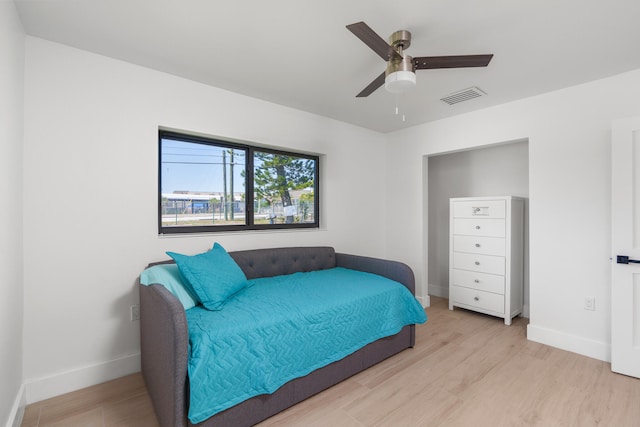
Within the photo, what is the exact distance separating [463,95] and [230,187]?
8.10 feet

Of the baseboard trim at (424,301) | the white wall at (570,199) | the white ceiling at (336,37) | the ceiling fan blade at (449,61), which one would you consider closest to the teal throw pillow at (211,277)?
the white ceiling at (336,37)

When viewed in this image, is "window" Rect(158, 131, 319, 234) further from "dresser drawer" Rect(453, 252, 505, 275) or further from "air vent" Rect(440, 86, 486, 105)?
"dresser drawer" Rect(453, 252, 505, 275)

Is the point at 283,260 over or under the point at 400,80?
under

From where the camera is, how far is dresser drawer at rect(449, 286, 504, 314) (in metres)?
3.24

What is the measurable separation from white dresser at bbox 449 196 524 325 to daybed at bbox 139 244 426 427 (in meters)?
1.29

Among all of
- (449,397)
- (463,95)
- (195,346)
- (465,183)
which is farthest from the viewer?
(465,183)

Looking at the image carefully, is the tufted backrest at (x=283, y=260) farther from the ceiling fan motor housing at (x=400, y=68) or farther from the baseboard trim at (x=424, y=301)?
the ceiling fan motor housing at (x=400, y=68)

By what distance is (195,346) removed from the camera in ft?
4.75

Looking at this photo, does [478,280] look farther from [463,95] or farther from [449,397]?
[463,95]

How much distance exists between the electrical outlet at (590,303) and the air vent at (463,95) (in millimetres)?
2056

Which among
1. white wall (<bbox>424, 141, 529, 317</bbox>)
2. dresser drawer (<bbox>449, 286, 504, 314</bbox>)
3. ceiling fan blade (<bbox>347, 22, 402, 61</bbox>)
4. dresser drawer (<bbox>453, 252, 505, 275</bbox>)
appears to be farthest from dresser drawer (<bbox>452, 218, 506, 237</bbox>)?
ceiling fan blade (<bbox>347, 22, 402, 61</bbox>)

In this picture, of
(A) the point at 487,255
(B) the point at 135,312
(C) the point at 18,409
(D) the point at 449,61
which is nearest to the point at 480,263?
(A) the point at 487,255

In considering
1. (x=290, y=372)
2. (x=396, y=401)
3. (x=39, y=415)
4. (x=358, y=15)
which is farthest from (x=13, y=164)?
(x=396, y=401)

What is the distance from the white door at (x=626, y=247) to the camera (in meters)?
2.17
